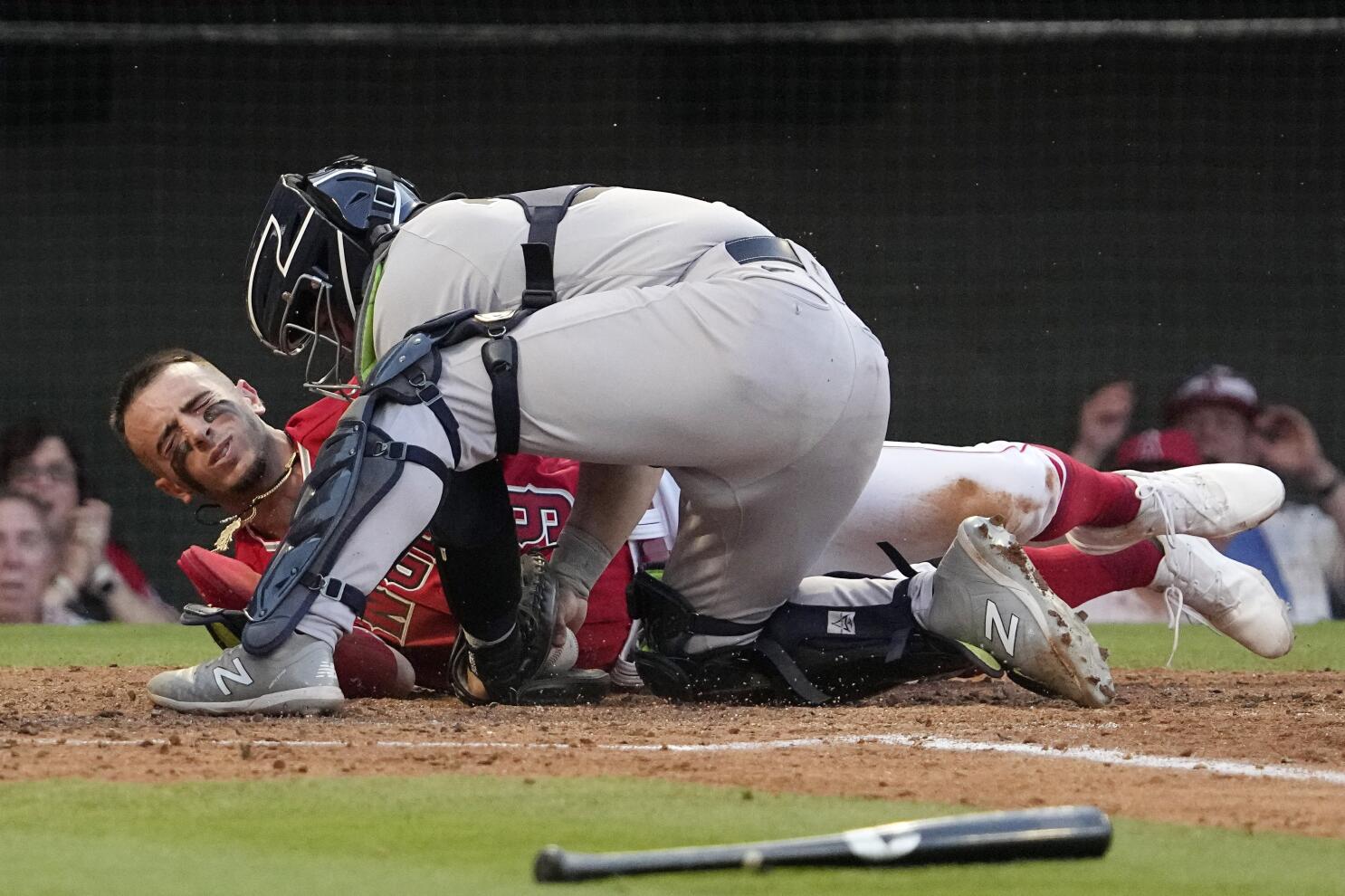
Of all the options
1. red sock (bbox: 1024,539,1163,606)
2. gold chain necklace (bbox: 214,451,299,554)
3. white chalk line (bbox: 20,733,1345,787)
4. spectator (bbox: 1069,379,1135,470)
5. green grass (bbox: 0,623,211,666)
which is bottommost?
green grass (bbox: 0,623,211,666)

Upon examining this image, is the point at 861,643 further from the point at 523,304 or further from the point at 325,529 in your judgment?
the point at 325,529

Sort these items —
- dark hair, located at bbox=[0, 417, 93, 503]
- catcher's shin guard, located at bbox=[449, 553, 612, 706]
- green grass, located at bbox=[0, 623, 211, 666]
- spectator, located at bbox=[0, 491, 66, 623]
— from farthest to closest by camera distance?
dark hair, located at bbox=[0, 417, 93, 503]
spectator, located at bbox=[0, 491, 66, 623]
green grass, located at bbox=[0, 623, 211, 666]
catcher's shin guard, located at bbox=[449, 553, 612, 706]

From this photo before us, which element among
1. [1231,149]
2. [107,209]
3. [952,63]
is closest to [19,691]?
[107,209]

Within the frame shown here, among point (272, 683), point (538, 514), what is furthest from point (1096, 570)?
point (272, 683)

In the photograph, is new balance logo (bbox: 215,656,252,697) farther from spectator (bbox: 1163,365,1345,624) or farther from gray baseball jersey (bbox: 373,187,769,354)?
spectator (bbox: 1163,365,1345,624)

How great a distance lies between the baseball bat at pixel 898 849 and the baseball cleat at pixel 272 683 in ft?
4.27

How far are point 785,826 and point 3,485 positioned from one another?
6.32m

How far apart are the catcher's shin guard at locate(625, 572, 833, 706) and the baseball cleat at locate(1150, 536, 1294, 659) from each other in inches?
38.4

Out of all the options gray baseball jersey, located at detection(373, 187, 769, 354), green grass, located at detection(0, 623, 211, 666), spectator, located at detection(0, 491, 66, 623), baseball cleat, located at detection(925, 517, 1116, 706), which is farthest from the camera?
spectator, located at detection(0, 491, 66, 623)

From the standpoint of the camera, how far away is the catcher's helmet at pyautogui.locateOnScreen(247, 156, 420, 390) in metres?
3.50

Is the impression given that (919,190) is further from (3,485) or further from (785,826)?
(785,826)

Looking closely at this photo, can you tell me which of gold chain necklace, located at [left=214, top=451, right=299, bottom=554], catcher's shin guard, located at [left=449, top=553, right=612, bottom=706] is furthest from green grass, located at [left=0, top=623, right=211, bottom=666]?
catcher's shin guard, located at [left=449, top=553, right=612, bottom=706]

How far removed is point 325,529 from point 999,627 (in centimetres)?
127

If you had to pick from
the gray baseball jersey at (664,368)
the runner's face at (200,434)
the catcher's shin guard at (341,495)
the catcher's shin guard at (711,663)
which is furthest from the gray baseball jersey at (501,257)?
the runner's face at (200,434)
